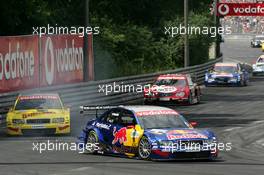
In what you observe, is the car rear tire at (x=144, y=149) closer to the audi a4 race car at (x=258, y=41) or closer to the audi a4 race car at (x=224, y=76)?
the audi a4 race car at (x=224, y=76)

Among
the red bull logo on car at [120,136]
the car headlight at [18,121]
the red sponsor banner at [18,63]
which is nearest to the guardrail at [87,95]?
the red sponsor banner at [18,63]

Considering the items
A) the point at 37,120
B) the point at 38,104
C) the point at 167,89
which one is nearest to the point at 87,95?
the point at 167,89

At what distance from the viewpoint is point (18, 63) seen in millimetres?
→ 32281

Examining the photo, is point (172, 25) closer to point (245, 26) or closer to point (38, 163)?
point (38, 163)

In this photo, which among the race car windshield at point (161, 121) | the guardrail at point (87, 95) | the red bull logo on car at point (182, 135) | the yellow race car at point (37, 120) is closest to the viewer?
the red bull logo on car at point (182, 135)

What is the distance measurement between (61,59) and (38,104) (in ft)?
36.3

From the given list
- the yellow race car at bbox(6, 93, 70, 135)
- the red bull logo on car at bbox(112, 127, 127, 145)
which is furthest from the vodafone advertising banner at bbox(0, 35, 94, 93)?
the red bull logo on car at bbox(112, 127, 127, 145)

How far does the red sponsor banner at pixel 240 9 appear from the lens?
7388 cm

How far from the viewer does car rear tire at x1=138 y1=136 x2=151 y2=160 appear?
17.9 m

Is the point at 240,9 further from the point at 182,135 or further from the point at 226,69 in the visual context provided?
the point at 182,135

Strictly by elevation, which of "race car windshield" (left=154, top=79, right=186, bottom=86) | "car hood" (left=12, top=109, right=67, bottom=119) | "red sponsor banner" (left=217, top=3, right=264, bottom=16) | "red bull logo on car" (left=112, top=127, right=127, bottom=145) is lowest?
"red bull logo on car" (left=112, top=127, right=127, bottom=145)

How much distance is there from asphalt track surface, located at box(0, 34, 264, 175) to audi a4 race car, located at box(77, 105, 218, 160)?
0.23 metres

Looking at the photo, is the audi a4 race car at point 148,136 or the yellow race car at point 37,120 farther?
the yellow race car at point 37,120

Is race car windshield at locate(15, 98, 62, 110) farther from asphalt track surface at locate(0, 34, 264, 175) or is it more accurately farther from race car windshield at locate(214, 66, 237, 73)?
race car windshield at locate(214, 66, 237, 73)
